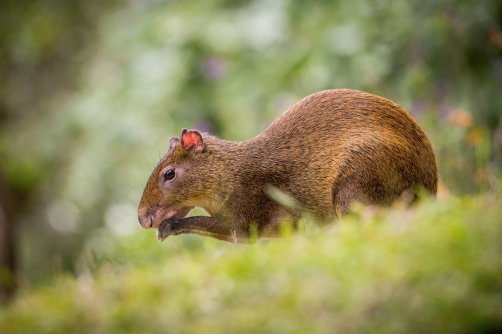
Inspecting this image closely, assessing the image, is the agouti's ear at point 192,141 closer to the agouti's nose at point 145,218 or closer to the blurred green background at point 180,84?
the blurred green background at point 180,84

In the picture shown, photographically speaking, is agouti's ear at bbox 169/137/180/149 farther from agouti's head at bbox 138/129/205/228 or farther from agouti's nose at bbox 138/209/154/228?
agouti's nose at bbox 138/209/154/228

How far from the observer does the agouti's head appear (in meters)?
5.11

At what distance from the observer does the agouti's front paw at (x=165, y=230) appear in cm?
486

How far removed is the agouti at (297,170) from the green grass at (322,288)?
A: 0.85m

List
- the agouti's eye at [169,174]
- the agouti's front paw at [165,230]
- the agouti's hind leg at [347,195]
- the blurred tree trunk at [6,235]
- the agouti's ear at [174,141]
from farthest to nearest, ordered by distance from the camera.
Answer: the blurred tree trunk at [6,235] → the agouti's ear at [174,141] → the agouti's eye at [169,174] → the agouti's front paw at [165,230] → the agouti's hind leg at [347,195]

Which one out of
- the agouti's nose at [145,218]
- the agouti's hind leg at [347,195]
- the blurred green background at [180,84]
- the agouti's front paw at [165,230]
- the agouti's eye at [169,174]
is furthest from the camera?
the blurred green background at [180,84]

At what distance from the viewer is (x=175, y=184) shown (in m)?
5.15

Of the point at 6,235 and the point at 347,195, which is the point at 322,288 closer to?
the point at 347,195

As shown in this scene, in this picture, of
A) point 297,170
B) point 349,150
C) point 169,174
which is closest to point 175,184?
point 169,174

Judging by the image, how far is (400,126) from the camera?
187 inches

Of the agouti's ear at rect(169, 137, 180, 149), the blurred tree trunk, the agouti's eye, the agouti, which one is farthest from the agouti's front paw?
the blurred tree trunk

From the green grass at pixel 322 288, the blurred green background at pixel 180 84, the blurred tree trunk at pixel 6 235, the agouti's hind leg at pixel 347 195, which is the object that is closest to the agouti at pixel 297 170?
the agouti's hind leg at pixel 347 195

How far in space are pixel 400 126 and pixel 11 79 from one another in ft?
38.0

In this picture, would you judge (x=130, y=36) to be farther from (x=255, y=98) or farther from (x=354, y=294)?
(x=354, y=294)
